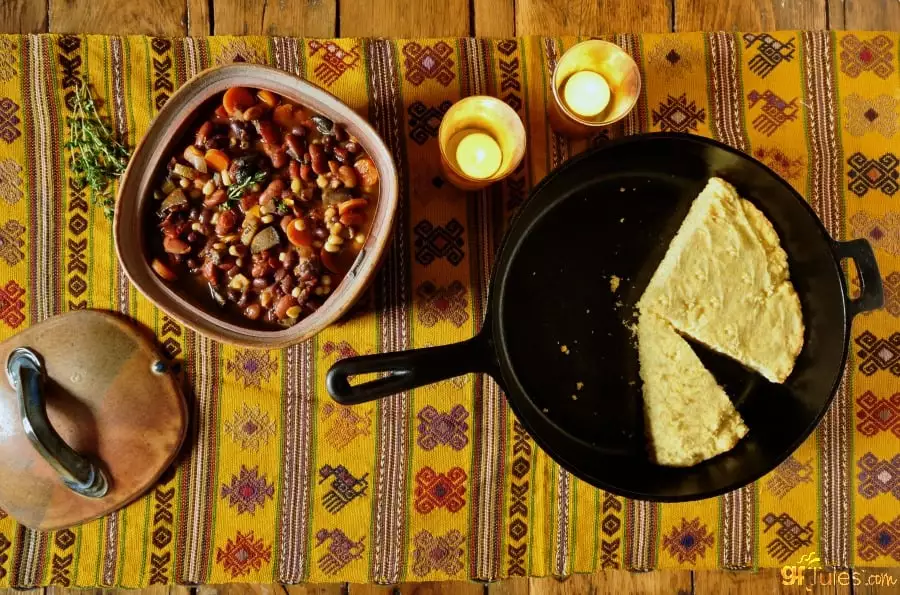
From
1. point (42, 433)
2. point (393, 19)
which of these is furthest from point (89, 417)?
point (393, 19)

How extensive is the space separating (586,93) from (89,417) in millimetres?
1202

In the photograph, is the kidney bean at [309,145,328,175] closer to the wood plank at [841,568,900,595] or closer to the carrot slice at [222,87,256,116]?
the carrot slice at [222,87,256,116]

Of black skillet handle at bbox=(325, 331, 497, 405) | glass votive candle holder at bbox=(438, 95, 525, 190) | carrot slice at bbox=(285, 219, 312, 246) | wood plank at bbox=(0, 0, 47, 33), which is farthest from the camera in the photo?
wood plank at bbox=(0, 0, 47, 33)

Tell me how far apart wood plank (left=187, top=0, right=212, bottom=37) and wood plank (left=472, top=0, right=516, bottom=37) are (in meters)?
0.59

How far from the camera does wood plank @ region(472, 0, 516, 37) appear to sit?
1.43 metres

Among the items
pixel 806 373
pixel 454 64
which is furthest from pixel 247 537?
pixel 806 373

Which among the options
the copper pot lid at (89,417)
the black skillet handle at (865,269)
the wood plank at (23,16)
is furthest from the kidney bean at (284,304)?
the black skillet handle at (865,269)

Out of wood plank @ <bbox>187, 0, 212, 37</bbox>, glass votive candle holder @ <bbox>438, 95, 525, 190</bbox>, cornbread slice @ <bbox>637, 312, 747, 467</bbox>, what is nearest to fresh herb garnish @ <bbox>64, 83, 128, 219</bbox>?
wood plank @ <bbox>187, 0, 212, 37</bbox>

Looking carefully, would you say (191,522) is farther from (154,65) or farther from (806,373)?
(806,373)

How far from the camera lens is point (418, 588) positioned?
1.40 metres

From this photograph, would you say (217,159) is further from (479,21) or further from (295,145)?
(479,21)

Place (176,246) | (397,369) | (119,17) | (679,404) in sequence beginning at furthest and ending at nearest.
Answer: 1. (119,17)
2. (679,404)
3. (176,246)
4. (397,369)

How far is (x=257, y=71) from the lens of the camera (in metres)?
1.15

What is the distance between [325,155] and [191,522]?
0.81 m
